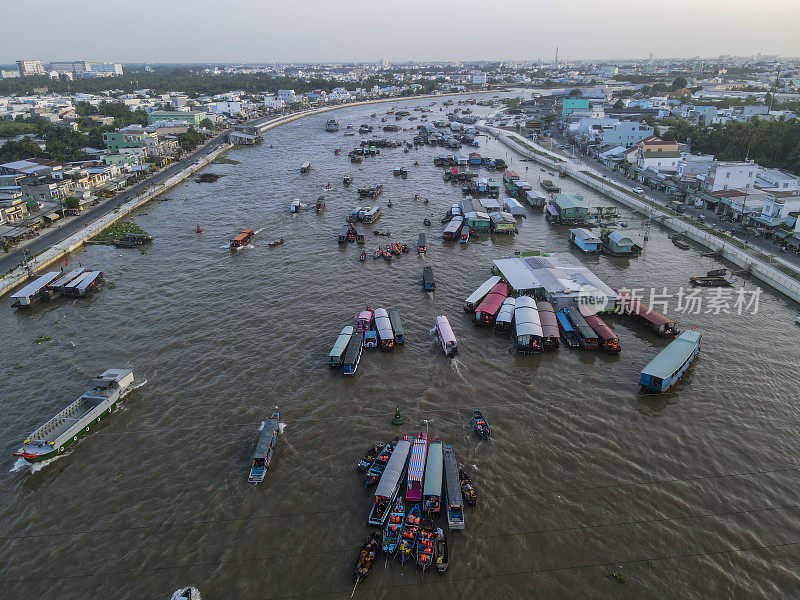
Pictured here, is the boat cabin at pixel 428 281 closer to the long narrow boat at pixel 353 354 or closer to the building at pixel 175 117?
the long narrow boat at pixel 353 354

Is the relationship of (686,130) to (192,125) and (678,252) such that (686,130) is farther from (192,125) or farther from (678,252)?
(192,125)

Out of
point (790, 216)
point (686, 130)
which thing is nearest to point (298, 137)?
point (686, 130)

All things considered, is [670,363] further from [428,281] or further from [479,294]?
[428,281]

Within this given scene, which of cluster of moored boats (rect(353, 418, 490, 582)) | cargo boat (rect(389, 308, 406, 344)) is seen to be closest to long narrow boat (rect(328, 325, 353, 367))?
cargo boat (rect(389, 308, 406, 344))

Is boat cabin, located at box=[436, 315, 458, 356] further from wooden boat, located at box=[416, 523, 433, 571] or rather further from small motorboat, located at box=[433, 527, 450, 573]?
wooden boat, located at box=[416, 523, 433, 571]

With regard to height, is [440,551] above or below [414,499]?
below

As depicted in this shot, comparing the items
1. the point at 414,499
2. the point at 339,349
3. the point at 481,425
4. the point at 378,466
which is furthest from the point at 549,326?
the point at 414,499
